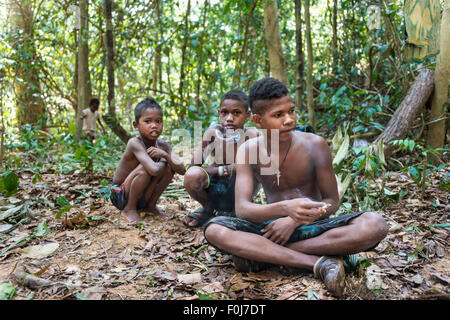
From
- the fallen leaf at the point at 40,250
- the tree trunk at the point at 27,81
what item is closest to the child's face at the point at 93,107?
the tree trunk at the point at 27,81

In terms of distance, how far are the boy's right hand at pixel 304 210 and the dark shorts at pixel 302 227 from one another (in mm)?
249

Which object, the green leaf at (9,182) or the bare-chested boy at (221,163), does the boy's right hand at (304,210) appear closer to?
the bare-chested boy at (221,163)

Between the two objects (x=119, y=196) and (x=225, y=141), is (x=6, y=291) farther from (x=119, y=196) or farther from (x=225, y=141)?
(x=225, y=141)

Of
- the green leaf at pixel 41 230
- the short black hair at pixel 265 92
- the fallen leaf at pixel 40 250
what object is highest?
the short black hair at pixel 265 92

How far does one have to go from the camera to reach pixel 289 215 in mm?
1886

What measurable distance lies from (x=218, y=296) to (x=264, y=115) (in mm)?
1103

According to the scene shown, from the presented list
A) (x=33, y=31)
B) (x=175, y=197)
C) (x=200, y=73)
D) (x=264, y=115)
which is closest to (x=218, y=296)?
(x=264, y=115)

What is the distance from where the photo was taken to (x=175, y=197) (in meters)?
4.13

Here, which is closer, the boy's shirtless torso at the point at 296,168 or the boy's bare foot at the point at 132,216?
the boy's shirtless torso at the point at 296,168

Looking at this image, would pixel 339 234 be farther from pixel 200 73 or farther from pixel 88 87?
pixel 88 87

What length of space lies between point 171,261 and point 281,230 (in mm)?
857

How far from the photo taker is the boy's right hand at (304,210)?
5.89 ft

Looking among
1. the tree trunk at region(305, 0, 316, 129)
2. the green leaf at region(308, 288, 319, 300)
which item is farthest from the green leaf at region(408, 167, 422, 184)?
the tree trunk at region(305, 0, 316, 129)

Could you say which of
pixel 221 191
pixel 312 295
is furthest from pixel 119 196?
pixel 312 295
